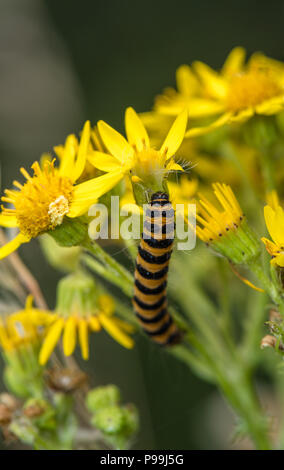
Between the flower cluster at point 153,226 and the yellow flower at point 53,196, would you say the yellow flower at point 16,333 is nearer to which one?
the flower cluster at point 153,226

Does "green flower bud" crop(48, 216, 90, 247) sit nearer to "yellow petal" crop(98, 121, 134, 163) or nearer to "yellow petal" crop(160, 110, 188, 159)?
"yellow petal" crop(98, 121, 134, 163)

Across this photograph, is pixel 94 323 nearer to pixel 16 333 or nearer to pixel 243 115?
pixel 16 333

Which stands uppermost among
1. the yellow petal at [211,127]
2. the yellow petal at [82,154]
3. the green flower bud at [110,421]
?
the yellow petal at [211,127]

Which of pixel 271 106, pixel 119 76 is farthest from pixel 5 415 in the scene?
pixel 119 76

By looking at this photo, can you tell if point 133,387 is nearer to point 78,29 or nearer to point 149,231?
point 149,231

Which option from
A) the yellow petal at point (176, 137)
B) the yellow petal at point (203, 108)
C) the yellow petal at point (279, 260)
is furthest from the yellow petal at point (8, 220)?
the yellow petal at point (203, 108)

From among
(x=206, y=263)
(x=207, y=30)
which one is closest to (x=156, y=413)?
(x=206, y=263)
